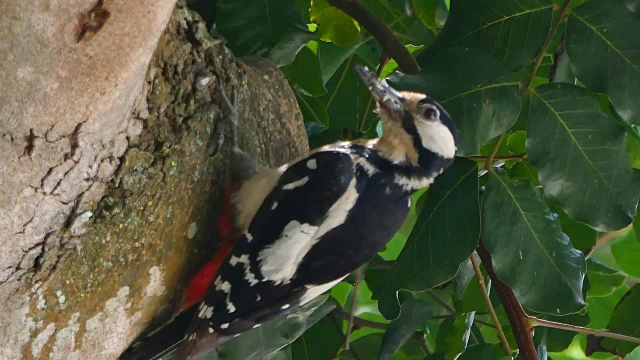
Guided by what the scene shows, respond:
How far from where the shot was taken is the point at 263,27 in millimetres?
1853

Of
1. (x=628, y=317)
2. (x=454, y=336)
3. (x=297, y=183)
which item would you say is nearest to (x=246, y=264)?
(x=297, y=183)

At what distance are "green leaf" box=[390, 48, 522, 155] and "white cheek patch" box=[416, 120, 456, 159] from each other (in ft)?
0.17

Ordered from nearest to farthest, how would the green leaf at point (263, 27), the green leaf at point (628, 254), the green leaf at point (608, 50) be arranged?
the green leaf at point (608, 50) < the green leaf at point (263, 27) < the green leaf at point (628, 254)

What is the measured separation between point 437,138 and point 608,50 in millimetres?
343

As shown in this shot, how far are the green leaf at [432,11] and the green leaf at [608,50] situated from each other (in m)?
0.39

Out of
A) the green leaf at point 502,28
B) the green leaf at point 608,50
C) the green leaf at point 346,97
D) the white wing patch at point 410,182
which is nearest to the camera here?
the green leaf at point 608,50

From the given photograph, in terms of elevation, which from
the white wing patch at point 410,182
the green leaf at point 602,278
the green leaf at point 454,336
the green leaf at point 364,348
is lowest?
Result: the green leaf at point 602,278

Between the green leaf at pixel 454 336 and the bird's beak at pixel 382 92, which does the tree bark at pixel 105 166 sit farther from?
the green leaf at pixel 454 336

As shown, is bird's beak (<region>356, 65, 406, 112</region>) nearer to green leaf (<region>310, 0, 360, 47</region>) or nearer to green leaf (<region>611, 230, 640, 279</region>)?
green leaf (<region>310, 0, 360, 47</region>)

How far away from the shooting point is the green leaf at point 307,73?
201 cm

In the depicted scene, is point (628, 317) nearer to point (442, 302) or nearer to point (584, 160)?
point (442, 302)

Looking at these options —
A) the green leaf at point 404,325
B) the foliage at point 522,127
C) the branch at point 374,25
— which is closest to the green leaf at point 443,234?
the foliage at point 522,127

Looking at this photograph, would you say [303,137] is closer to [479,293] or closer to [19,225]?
[479,293]

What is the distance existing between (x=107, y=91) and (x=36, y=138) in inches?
4.9
